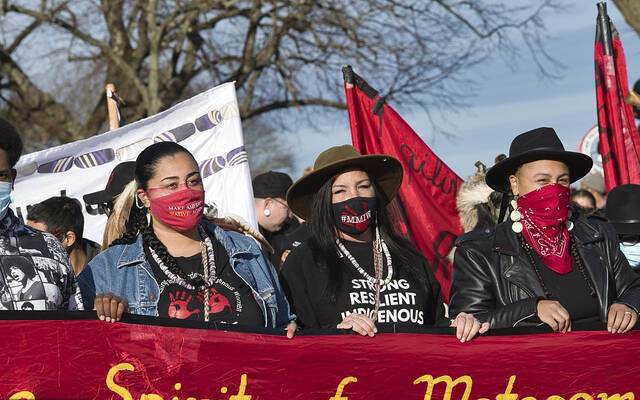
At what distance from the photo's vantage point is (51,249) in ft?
10.7

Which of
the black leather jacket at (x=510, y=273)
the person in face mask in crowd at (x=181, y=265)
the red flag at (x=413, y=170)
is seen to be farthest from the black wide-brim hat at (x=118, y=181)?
the black leather jacket at (x=510, y=273)

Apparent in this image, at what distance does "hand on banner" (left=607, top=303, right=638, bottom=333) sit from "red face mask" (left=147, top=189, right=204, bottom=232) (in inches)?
68.1

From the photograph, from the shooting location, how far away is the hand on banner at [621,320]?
3.71 m

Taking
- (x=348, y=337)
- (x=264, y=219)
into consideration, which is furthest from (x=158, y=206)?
(x=264, y=219)

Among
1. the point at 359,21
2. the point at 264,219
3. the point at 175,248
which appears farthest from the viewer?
the point at 359,21

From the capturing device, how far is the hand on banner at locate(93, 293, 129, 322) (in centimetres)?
325

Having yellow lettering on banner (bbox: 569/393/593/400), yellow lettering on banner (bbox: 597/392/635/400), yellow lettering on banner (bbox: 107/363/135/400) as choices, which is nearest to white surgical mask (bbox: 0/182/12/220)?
yellow lettering on banner (bbox: 107/363/135/400)

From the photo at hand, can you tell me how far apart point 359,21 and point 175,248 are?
38.2ft

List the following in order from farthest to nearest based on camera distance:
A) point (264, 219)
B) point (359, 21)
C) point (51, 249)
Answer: point (359, 21)
point (264, 219)
point (51, 249)

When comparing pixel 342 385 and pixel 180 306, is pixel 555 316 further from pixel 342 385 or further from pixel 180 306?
pixel 180 306

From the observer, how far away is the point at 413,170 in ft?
20.8

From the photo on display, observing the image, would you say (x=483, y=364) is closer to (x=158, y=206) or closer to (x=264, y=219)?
(x=158, y=206)

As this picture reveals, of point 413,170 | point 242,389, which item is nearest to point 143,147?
point 413,170

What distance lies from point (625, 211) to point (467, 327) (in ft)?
7.31
